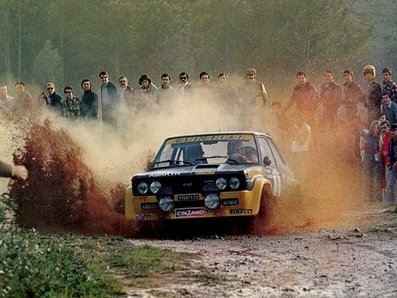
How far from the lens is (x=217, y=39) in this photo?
4872 cm

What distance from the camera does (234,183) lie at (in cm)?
1177

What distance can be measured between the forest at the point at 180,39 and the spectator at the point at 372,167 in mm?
22555

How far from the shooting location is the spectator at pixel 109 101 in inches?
758

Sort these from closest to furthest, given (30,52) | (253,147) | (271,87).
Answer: (253,147) < (271,87) < (30,52)

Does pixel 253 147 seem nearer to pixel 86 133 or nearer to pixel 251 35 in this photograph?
pixel 86 133

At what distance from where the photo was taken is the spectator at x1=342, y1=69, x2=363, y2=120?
1791 cm

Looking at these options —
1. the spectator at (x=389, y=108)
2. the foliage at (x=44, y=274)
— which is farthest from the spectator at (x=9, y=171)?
the spectator at (x=389, y=108)

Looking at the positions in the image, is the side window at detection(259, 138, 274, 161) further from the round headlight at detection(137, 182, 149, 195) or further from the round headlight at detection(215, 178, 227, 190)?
the round headlight at detection(137, 182, 149, 195)

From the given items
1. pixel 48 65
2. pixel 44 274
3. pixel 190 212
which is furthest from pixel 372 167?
pixel 48 65

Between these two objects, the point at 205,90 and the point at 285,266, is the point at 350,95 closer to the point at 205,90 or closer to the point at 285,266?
the point at 205,90

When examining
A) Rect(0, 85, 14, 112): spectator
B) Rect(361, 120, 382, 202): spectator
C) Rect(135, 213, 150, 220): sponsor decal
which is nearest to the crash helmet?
Rect(135, 213, 150, 220): sponsor decal

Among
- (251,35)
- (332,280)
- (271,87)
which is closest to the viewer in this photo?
(332,280)

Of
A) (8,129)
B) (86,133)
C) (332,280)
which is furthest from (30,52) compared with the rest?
(332,280)

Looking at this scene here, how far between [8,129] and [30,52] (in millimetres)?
42325
